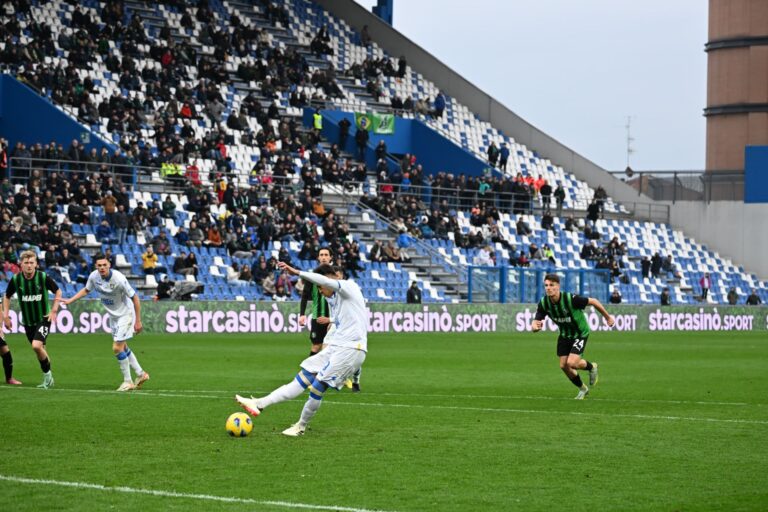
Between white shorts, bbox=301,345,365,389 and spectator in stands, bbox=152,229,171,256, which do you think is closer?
white shorts, bbox=301,345,365,389

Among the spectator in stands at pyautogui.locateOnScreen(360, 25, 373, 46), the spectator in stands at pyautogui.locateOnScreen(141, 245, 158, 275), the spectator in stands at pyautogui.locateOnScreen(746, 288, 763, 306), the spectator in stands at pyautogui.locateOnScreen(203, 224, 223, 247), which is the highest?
the spectator in stands at pyautogui.locateOnScreen(360, 25, 373, 46)

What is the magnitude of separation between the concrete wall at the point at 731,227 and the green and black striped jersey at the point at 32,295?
53936mm

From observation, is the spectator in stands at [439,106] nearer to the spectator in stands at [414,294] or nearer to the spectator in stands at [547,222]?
the spectator in stands at [547,222]

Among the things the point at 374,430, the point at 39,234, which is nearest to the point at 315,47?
the point at 39,234

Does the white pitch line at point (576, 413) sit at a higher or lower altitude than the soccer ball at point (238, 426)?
lower

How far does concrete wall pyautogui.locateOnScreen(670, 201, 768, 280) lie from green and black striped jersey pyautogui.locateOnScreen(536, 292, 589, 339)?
168ft

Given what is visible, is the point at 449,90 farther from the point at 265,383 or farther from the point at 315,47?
the point at 265,383

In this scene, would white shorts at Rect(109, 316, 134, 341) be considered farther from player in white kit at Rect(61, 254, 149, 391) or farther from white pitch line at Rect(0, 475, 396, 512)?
white pitch line at Rect(0, 475, 396, 512)

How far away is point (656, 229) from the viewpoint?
6725cm

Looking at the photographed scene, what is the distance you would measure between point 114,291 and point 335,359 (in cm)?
700

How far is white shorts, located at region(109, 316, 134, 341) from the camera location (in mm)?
20031

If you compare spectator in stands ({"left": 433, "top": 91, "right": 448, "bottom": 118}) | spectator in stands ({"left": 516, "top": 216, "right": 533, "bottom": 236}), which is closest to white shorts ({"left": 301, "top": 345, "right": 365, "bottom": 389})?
spectator in stands ({"left": 516, "top": 216, "right": 533, "bottom": 236})

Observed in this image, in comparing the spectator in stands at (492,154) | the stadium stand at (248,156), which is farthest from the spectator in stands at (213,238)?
the spectator in stands at (492,154)

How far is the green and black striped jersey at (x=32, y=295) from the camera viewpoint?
2019 cm
